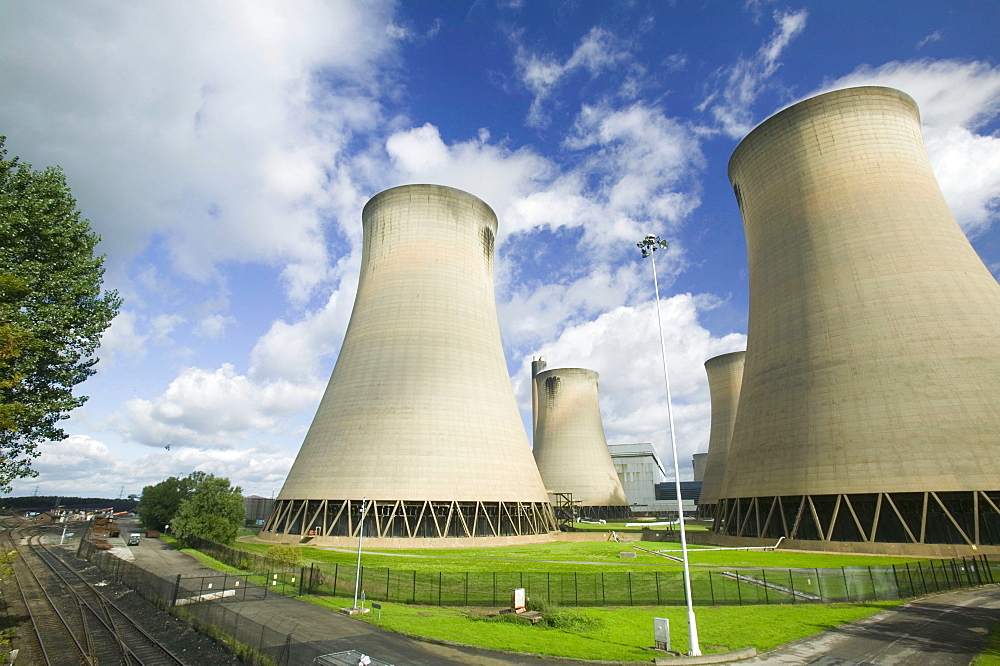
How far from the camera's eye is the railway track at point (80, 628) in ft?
46.8

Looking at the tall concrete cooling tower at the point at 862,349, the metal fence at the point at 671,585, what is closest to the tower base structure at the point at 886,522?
the tall concrete cooling tower at the point at 862,349

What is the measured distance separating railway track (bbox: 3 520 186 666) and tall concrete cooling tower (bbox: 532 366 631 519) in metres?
50.6

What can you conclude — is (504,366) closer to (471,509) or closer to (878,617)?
(471,509)

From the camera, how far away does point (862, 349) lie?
27016mm

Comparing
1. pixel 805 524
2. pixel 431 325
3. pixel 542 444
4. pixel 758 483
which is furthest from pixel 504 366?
pixel 542 444

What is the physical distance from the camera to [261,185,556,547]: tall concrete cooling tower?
32594 mm

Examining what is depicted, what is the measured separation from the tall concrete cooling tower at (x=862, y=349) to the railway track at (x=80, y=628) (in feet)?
89.5

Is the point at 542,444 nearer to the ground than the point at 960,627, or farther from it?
farther from it

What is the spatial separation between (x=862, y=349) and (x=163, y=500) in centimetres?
6744

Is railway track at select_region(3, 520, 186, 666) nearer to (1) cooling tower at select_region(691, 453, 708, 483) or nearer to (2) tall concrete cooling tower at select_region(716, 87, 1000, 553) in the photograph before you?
(2) tall concrete cooling tower at select_region(716, 87, 1000, 553)

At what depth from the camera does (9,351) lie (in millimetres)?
11703

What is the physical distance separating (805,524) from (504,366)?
825 inches

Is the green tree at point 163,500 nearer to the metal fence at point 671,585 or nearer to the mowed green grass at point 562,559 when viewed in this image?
the mowed green grass at point 562,559

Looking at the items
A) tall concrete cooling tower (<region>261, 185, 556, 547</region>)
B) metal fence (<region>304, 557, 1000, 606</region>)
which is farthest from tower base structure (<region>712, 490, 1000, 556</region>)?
tall concrete cooling tower (<region>261, 185, 556, 547</region>)
